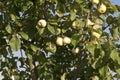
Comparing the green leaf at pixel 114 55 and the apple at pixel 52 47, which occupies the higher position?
the apple at pixel 52 47

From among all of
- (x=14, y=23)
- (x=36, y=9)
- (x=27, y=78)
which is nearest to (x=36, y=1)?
(x=36, y=9)

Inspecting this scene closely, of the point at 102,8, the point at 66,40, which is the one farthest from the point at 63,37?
the point at 102,8

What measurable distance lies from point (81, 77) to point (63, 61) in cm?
42

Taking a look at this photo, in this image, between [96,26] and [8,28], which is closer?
[96,26]

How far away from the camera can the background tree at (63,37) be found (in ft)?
13.0

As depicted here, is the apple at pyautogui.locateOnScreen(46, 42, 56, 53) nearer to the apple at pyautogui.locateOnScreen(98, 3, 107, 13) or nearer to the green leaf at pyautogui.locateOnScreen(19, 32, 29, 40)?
the green leaf at pyautogui.locateOnScreen(19, 32, 29, 40)

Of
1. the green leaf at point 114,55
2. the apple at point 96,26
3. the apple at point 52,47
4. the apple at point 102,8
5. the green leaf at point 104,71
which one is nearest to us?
the green leaf at point 114,55

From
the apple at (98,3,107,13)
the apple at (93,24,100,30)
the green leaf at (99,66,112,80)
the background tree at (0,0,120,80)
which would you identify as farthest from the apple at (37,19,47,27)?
the green leaf at (99,66,112,80)

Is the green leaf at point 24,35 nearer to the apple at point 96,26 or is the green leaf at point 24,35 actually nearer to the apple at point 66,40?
the apple at point 66,40

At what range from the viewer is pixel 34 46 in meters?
4.51

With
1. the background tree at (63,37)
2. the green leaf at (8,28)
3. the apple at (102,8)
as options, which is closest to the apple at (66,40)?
the background tree at (63,37)

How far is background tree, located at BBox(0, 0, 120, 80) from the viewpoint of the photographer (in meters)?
3.96

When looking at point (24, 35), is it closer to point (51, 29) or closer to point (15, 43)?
point (15, 43)

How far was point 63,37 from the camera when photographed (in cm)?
434
